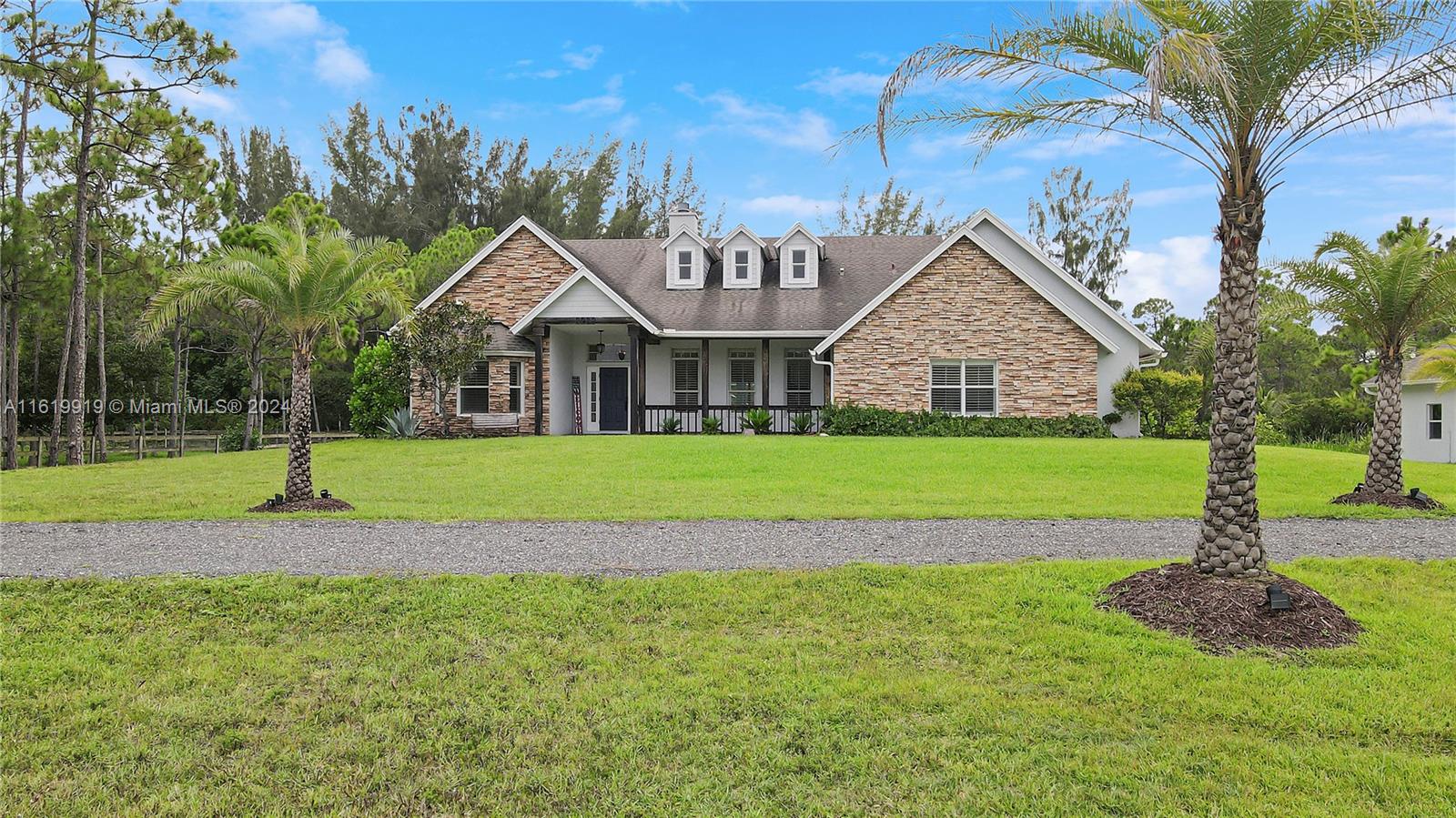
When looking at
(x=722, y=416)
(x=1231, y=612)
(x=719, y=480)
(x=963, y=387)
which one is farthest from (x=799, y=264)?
(x=1231, y=612)

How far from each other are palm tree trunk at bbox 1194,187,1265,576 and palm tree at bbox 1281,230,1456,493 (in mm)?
7794

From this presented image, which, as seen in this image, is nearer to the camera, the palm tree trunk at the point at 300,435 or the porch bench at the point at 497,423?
the palm tree trunk at the point at 300,435

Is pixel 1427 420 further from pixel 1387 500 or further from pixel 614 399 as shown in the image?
pixel 614 399

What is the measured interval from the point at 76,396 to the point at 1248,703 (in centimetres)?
2528

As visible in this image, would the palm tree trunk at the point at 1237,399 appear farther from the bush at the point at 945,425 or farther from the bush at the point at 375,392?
the bush at the point at 375,392

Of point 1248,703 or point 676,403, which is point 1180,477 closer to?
point 1248,703

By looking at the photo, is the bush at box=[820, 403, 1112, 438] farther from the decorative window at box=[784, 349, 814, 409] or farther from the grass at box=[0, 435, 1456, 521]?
the decorative window at box=[784, 349, 814, 409]

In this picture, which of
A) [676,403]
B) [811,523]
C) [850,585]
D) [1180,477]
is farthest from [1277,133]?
[676,403]

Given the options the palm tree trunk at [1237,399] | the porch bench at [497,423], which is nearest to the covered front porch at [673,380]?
the porch bench at [497,423]

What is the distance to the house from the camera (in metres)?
22.7

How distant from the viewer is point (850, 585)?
285 inches

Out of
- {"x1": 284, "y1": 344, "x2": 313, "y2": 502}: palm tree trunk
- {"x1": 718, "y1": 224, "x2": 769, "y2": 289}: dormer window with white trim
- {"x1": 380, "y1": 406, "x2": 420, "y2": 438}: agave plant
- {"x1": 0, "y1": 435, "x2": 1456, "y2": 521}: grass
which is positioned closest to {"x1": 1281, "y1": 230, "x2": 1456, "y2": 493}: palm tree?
{"x1": 0, "y1": 435, "x2": 1456, "y2": 521}: grass

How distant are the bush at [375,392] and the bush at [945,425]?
41.3ft

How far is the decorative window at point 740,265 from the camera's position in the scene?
27.4 meters
